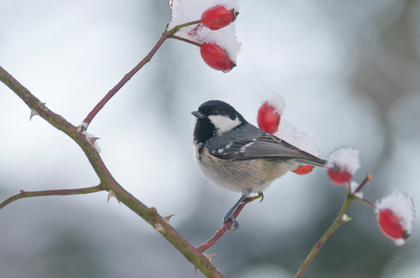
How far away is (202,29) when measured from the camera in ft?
5.08

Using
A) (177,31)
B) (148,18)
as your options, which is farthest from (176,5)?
(148,18)

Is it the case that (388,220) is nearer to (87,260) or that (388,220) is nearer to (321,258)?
(321,258)

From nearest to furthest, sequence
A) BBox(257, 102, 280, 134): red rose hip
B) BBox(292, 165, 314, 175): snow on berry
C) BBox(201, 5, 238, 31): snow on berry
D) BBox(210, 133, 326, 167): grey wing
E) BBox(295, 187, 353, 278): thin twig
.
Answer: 1. BBox(295, 187, 353, 278): thin twig
2. BBox(201, 5, 238, 31): snow on berry
3. BBox(257, 102, 280, 134): red rose hip
4. BBox(292, 165, 314, 175): snow on berry
5. BBox(210, 133, 326, 167): grey wing

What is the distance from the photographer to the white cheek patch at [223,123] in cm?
271

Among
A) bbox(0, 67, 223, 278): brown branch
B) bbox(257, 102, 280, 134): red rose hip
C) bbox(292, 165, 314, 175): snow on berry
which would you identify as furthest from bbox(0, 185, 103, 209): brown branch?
bbox(292, 165, 314, 175): snow on berry

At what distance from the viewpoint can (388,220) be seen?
115 centimetres

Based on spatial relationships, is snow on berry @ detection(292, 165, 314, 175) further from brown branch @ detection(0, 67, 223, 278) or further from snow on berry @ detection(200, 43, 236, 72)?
brown branch @ detection(0, 67, 223, 278)

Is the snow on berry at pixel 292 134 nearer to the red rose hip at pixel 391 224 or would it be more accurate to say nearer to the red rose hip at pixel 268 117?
the red rose hip at pixel 268 117

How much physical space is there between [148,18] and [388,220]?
623 cm

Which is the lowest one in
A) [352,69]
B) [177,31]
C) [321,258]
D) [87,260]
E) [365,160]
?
[87,260]

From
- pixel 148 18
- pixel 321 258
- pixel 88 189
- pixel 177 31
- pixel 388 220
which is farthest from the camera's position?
pixel 148 18

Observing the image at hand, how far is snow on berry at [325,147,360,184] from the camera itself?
1.14m

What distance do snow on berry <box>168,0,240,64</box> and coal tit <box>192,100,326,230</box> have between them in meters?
0.96

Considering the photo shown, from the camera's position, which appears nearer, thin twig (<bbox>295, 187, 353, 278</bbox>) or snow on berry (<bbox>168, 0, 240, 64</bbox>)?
thin twig (<bbox>295, 187, 353, 278</bbox>)
